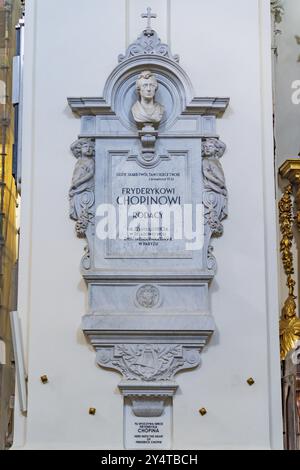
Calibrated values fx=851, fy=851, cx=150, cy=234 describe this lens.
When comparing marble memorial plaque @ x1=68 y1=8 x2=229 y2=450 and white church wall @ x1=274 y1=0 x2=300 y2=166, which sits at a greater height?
white church wall @ x1=274 y1=0 x2=300 y2=166

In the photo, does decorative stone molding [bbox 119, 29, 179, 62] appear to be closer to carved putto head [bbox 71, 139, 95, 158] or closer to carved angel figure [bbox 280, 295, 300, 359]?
carved putto head [bbox 71, 139, 95, 158]

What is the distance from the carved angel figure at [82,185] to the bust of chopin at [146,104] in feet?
Answer: 1.48

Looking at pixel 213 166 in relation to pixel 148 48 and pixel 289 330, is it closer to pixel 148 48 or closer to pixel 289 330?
pixel 148 48

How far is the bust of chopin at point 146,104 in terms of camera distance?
686cm

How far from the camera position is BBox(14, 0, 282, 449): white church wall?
6586mm

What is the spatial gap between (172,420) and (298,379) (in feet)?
4.80

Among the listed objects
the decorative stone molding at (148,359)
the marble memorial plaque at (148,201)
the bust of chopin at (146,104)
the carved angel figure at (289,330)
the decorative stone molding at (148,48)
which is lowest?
the decorative stone molding at (148,359)

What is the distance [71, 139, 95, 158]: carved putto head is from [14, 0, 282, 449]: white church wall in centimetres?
8

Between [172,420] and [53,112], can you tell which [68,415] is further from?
[53,112]

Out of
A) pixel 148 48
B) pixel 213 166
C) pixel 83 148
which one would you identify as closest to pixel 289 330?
pixel 213 166

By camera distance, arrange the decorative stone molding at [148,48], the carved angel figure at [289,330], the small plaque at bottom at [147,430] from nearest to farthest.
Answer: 1. the small plaque at bottom at [147,430]
2. the decorative stone molding at [148,48]
3. the carved angel figure at [289,330]

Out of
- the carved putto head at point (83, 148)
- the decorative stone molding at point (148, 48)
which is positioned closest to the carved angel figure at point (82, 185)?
the carved putto head at point (83, 148)

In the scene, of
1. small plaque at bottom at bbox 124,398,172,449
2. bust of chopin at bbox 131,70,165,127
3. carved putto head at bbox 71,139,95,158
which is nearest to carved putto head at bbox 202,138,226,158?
bust of chopin at bbox 131,70,165,127

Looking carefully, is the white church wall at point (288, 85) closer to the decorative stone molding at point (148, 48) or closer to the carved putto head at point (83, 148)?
the decorative stone molding at point (148, 48)
